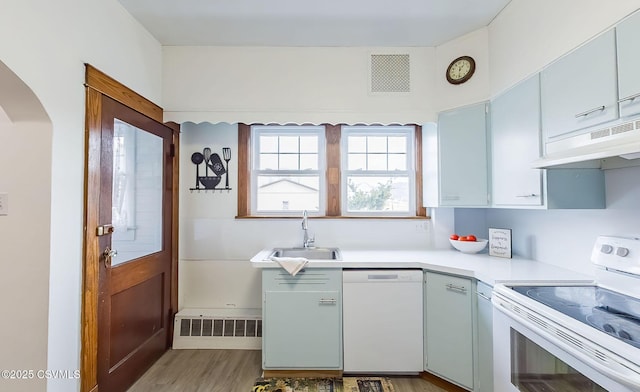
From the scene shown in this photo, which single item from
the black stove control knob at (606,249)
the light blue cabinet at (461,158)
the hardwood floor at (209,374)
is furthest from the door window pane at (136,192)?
the black stove control knob at (606,249)

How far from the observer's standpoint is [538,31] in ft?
5.89

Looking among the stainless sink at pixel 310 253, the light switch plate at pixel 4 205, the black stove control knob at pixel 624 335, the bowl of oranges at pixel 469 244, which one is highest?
the light switch plate at pixel 4 205

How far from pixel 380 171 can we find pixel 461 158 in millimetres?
781

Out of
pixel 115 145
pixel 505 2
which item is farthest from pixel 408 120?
pixel 115 145

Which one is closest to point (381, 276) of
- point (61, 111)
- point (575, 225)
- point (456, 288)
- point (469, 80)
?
point (456, 288)

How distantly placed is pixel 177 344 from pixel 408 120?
278 cm

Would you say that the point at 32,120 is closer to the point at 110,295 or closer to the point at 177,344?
the point at 110,295

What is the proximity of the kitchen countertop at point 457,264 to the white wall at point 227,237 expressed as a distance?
211mm

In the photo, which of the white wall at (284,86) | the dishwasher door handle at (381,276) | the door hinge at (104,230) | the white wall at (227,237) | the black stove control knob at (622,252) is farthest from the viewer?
the white wall at (227,237)

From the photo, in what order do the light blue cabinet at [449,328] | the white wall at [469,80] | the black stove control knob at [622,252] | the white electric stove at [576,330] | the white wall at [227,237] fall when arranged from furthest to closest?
the white wall at [227,237] < the white wall at [469,80] < the light blue cabinet at [449,328] < the black stove control knob at [622,252] < the white electric stove at [576,330]

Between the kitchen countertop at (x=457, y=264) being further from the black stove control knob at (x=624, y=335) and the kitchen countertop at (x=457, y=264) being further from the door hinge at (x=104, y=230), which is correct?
the door hinge at (x=104, y=230)

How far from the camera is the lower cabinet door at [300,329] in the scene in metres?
2.14

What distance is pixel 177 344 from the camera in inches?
103

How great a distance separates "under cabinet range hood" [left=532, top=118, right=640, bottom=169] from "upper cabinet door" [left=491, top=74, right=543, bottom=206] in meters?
0.20
